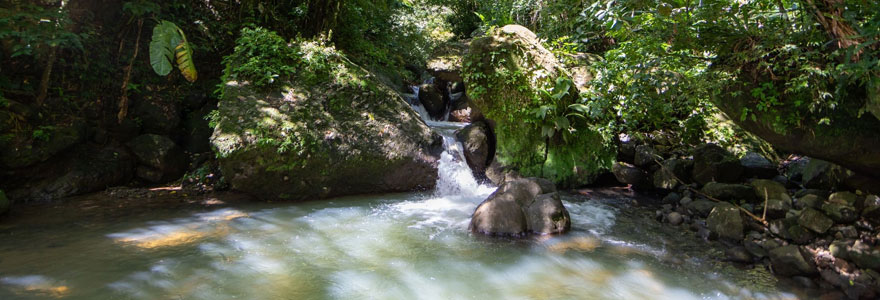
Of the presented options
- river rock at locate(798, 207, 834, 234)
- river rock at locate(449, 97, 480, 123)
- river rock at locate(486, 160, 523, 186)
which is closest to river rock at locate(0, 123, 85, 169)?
river rock at locate(486, 160, 523, 186)

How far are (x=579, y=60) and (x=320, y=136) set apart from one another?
5694 mm

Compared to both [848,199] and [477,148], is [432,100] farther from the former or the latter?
[848,199]

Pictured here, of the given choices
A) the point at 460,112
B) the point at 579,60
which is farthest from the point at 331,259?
the point at 460,112

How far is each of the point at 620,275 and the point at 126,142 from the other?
8.54m

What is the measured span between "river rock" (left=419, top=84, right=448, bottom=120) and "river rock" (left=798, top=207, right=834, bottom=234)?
28.9ft

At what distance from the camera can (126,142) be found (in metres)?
7.87

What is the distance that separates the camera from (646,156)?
8180 millimetres

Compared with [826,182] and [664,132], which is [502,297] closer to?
[826,182]

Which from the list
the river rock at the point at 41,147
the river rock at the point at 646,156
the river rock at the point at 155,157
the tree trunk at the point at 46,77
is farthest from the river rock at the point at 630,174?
the tree trunk at the point at 46,77

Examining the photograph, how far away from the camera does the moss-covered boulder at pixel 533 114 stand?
26.9 ft

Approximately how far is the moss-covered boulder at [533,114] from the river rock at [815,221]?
358 cm

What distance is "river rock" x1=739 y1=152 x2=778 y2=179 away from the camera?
718cm

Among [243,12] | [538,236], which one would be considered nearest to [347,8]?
[243,12]

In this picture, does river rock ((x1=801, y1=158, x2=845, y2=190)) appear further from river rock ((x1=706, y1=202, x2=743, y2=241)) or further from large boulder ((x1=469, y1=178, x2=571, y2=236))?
large boulder ((x1=469, y1=178, x2=571, y2=236))
